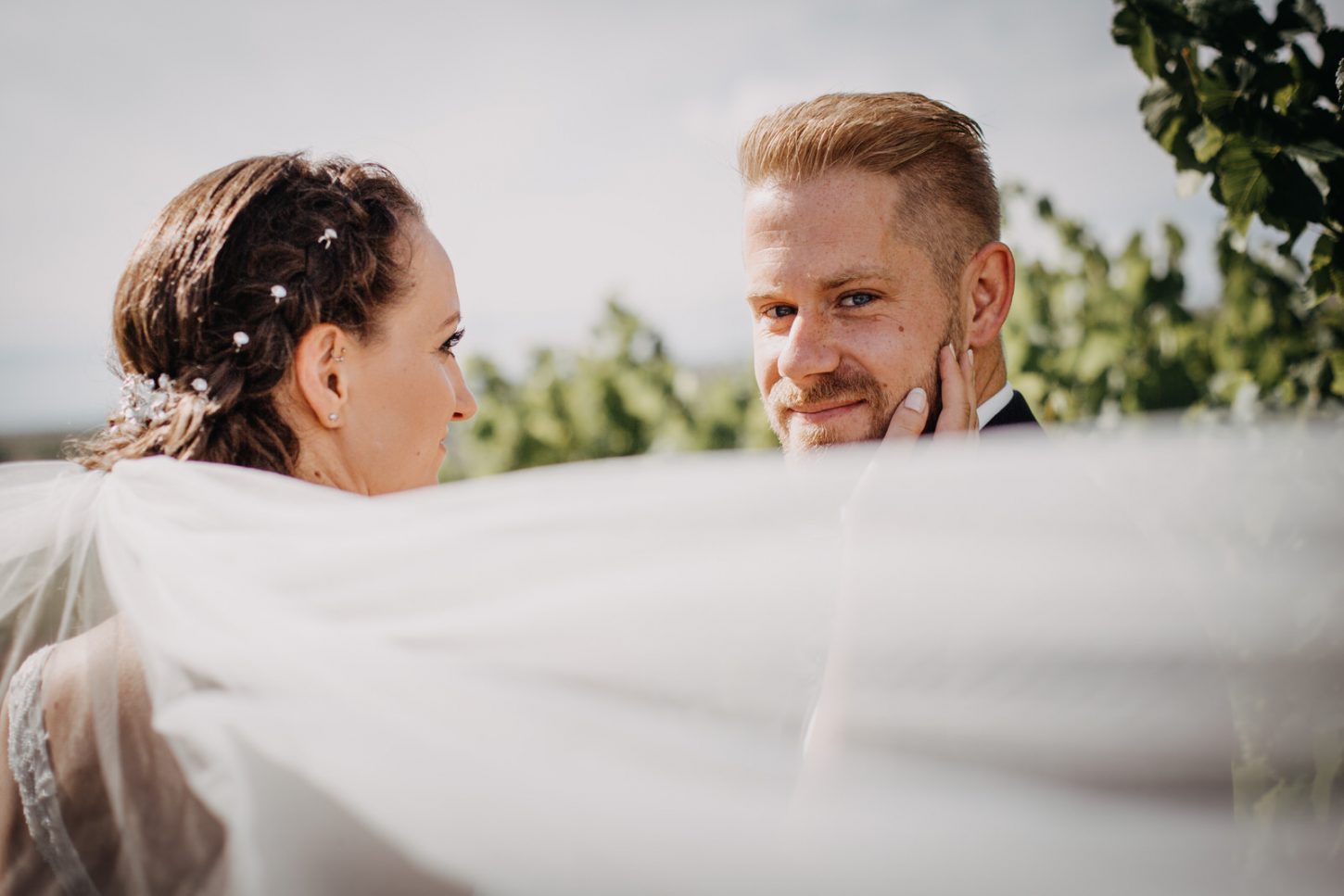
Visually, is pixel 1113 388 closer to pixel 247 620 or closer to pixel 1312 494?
pixel 1312 494

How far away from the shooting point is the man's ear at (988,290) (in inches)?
98.7

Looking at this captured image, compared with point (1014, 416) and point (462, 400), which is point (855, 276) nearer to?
point (1014, 416)

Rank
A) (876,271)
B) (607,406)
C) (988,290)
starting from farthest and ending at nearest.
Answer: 1. (607,406)
2. (988,290)
3. (876,271)

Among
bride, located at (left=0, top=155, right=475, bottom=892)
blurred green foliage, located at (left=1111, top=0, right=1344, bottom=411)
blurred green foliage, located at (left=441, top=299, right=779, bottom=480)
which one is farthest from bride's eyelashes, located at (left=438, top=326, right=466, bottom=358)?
blurred green foliage, located at (left=441, top=299, right=779, bottom=480)

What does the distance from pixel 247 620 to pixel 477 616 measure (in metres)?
0.43

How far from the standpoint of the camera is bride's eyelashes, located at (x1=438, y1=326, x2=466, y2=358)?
2.43 m

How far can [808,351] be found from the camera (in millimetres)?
2432

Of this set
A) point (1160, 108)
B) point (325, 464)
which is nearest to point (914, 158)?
point (1160, 108)

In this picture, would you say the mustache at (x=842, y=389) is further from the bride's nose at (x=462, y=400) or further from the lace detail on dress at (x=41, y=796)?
the lace detail on dress at (x=41, y=796)

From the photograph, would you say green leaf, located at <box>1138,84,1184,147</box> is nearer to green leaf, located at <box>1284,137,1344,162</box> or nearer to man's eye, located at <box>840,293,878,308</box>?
green leaf, located at <box>1284,137,1344,162</box>

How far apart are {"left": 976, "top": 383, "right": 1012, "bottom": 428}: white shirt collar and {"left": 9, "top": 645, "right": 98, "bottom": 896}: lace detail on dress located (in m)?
2.22

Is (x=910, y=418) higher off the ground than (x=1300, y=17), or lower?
lower

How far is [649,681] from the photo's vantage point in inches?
59.5

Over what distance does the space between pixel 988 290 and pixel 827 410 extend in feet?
1.94
